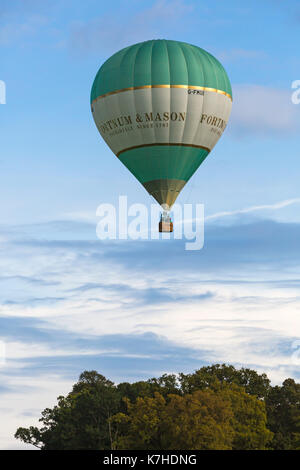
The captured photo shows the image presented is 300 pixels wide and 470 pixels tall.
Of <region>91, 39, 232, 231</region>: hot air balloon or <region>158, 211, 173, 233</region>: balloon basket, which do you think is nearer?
<region>91, 39, 232, 231</region>: hot air balloon

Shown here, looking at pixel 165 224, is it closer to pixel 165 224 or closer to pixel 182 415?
pixel 165 224

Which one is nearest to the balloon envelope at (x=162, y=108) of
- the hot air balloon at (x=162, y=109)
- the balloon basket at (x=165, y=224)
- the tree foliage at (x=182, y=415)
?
the hot air balloon at (x=162, y=109)

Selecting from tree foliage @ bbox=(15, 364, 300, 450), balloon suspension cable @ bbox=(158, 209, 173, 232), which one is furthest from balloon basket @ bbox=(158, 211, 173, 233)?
tree foliage @ bbox=(15, 364, 300, 450)

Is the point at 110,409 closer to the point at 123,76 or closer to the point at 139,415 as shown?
the point at 139,415

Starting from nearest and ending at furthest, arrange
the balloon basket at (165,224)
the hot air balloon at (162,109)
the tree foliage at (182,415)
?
the hot air balloon at (162,109) → the balloon basket at (165,224) → the tree foliage at (182,415)

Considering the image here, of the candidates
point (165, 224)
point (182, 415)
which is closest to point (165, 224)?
point (165, 224)

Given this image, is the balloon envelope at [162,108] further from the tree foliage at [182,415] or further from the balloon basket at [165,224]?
the tree foliage at [182,415]

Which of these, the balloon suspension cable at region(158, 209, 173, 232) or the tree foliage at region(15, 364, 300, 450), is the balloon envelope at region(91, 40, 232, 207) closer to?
the balloon suspension cable at region(158, 209, 173, 232)
